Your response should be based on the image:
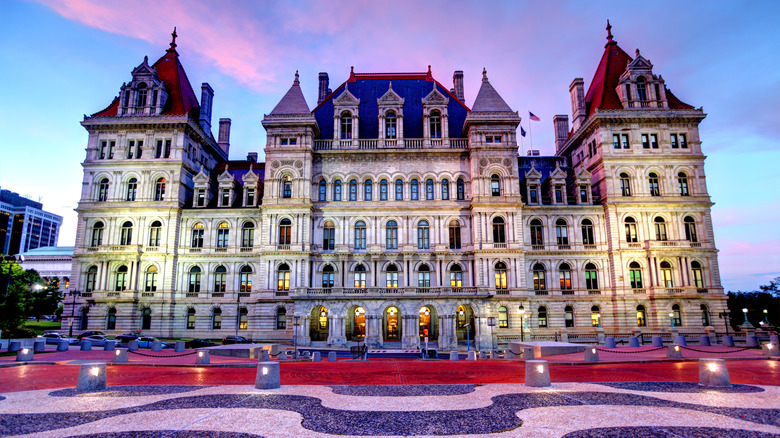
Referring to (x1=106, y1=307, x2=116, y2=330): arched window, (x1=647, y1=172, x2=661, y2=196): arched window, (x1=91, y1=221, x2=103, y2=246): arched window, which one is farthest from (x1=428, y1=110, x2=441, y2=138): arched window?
(x1=106, y1=307, x2=116, y2=330): arched window

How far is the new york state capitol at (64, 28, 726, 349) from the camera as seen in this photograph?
154 ft

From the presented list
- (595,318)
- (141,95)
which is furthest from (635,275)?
(141,95)

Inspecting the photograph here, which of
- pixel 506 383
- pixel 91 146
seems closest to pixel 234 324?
pixel 91 146

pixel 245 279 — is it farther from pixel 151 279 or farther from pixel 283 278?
pixel 151 279

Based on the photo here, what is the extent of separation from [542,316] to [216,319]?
113ft

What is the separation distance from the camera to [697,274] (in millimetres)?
47469

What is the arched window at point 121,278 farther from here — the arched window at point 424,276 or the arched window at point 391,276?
the arched window at point 424,276

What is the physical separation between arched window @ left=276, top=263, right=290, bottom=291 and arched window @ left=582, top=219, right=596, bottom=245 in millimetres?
31789

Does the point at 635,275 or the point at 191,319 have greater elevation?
→ the point at 635,275

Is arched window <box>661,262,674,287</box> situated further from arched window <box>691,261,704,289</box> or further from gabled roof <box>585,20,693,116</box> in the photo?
gabled roof <box>585,20,693,116</box>

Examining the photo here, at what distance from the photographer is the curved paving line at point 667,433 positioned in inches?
388

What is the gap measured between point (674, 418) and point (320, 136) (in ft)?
153

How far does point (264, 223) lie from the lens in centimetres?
4822

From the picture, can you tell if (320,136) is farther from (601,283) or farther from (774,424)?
(774,424)
